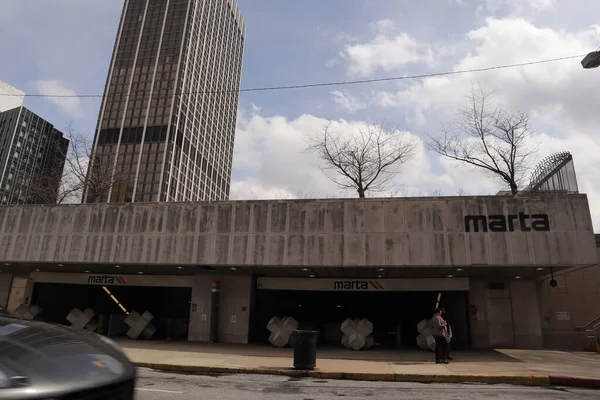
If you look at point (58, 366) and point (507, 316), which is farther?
point (507, 316)

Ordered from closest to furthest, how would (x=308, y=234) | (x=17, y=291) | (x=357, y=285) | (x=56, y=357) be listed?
(x=56, y=357)
(x=308, y=234)
(x=357, y=285)
(x=17, y=291)

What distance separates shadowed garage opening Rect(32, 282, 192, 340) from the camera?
75.7 ft

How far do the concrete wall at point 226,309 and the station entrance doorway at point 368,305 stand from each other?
91 cm

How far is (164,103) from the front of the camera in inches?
4638

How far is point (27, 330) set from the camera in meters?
3.30

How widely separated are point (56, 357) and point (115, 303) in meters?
27.2

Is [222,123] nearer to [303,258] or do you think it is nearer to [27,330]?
[303,258]

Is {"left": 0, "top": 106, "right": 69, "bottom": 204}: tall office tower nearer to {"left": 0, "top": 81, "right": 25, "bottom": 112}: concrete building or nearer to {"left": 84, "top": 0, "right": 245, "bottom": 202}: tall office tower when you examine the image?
{"left": 0, "top": 81, "right": 25, "bottom": 112}: concrete building

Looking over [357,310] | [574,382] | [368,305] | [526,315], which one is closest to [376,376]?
[574,382]

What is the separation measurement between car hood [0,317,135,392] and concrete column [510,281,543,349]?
18950mm

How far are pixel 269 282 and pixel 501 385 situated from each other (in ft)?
38.4

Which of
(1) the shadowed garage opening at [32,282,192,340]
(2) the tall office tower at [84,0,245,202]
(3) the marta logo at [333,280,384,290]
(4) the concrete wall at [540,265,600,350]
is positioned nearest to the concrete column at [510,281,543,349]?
(4) the concrete wall at [540,265,600,350]

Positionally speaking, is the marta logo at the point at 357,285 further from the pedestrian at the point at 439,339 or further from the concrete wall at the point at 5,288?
the concrete wall at the point at 5,288

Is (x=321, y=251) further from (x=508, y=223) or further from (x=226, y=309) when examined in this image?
(x=508, y=223)
